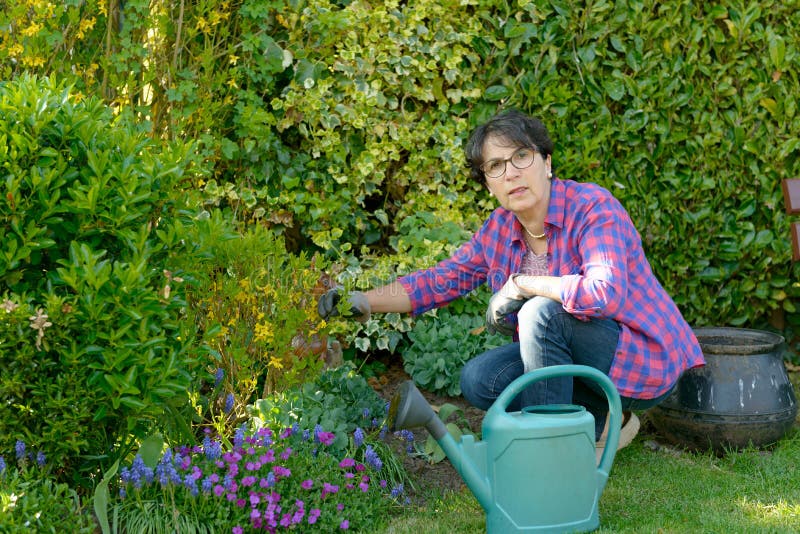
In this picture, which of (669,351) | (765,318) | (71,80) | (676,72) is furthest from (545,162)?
(765,318)

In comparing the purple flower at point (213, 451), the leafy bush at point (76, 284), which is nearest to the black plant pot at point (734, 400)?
the purple flower at point (213, 451)

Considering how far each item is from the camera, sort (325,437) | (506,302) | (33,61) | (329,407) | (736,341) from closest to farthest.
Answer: (325,437) < (506,302) < (329,407) < (33,61) < (736,341)

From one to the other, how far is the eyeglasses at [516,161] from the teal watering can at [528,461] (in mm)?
705

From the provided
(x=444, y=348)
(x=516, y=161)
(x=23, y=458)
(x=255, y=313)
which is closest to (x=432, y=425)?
(x=255, y=313)

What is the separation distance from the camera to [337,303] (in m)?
2.70

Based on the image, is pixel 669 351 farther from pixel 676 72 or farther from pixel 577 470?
pixel 676 72

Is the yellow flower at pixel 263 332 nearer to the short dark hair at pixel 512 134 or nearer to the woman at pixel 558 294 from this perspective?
the woman at pixel 558 294

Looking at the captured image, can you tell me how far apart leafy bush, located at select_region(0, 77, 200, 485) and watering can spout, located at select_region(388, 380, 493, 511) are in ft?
1.77

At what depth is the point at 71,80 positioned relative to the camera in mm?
3242

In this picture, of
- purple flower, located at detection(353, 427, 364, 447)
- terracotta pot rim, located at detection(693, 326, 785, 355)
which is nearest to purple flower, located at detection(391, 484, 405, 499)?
purple flower, located at detection(353, 427, 364, 447)

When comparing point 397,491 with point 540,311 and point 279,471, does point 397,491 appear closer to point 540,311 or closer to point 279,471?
point 279,471

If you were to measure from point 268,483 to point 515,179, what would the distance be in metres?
1.15

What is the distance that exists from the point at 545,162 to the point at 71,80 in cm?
176

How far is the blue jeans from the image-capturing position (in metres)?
2.58
